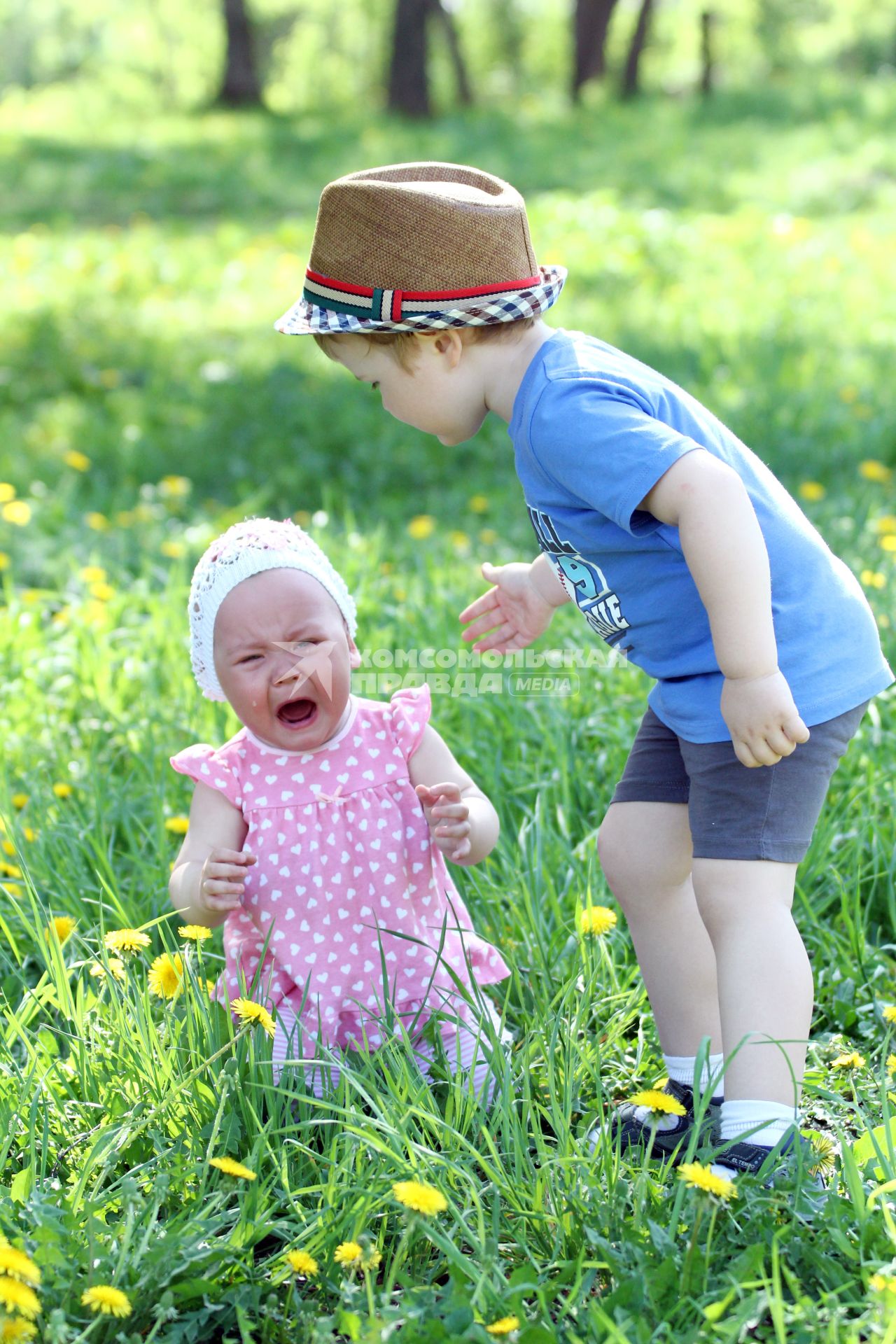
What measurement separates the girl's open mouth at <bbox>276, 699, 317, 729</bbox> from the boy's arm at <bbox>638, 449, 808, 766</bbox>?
0.59 m

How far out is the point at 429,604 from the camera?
3.15 m

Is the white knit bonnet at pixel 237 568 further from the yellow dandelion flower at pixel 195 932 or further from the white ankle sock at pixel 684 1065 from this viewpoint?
the white ankle sock at pixel 684 1065

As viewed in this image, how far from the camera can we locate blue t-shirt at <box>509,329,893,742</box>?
163 centimetres

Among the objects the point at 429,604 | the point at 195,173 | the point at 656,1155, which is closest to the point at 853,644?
the point at 656,1155

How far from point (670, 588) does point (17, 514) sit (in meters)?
2.54

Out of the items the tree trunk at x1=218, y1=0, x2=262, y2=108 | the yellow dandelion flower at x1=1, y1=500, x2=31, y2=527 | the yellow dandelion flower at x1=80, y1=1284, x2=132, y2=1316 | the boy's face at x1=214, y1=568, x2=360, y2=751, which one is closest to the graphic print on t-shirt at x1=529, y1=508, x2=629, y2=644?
the boy's face at x1=214, y1=568, x2=360, y2=751

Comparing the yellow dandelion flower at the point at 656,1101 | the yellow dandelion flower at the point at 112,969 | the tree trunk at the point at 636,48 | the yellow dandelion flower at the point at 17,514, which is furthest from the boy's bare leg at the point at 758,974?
the tree trunk at the point at 636,48

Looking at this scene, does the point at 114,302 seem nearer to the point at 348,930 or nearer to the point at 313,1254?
the point at 348,930

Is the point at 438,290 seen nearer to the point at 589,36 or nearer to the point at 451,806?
the point at 451,806

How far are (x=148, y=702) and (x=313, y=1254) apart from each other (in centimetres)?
152

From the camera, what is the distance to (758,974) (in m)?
1.60

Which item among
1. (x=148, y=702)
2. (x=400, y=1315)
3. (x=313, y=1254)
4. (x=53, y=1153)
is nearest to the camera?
(x=400, y=1315)

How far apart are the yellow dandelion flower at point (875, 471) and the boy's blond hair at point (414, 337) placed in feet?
8.61

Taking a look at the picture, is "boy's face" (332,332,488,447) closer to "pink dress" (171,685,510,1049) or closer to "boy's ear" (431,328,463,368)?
"boy's ear" (431,328,463,368)
